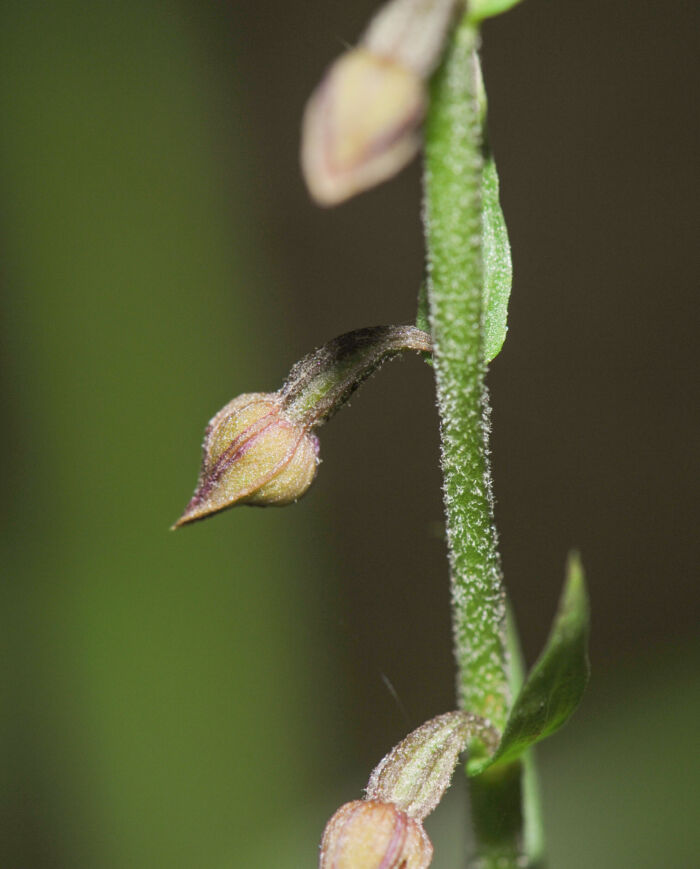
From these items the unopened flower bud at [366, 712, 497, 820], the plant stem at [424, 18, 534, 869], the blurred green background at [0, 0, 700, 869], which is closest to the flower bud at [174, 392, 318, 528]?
the plant stem at [424, 18, 534, 869]

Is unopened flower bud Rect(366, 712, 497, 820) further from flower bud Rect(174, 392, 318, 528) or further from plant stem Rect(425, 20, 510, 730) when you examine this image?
flower bud Rect(174, 392, 318, 528)

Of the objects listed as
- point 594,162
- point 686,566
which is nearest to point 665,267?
point 594,162

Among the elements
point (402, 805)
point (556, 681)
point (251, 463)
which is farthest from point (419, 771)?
point (251, 463)

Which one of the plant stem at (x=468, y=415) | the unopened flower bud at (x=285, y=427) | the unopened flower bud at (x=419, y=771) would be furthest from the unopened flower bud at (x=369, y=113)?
the unopened flower bud at (x=419, y=771)

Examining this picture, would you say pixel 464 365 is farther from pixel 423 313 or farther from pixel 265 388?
pixel 265 388

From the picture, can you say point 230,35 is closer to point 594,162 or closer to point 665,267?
point 594,162
